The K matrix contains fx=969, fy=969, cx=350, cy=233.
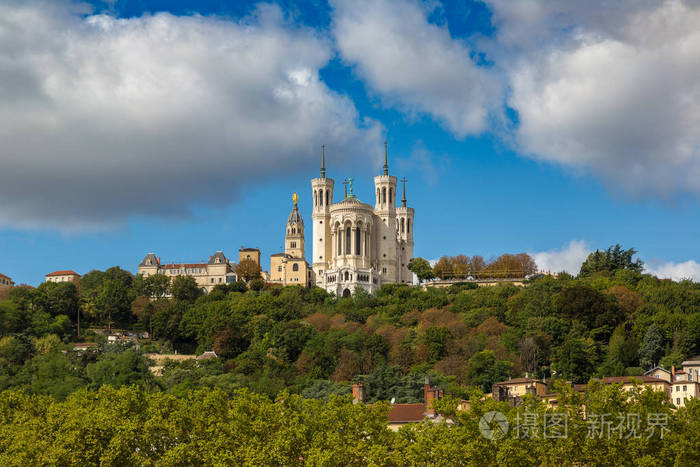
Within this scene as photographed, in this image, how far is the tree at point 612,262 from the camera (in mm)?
92000

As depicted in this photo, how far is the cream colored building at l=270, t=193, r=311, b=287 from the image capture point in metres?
102

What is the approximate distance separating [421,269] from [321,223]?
11.7 m

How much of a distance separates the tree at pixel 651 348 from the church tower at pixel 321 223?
134ft

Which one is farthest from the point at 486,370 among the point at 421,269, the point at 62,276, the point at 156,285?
the point at 62,276

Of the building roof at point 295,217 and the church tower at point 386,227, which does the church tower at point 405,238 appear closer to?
the church tower at point 386,227

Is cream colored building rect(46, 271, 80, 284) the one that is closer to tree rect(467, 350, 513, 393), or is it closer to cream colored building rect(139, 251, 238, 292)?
cream colored building rect(139, 251, 238, 292)

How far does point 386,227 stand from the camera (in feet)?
339

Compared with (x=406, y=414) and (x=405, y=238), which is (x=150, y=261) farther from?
(x=406, y=414)

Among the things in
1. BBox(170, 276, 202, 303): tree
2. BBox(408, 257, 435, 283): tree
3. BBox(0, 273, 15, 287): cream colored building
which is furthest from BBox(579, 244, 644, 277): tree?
BBox(0, 273, 15, 287): cream colored building
